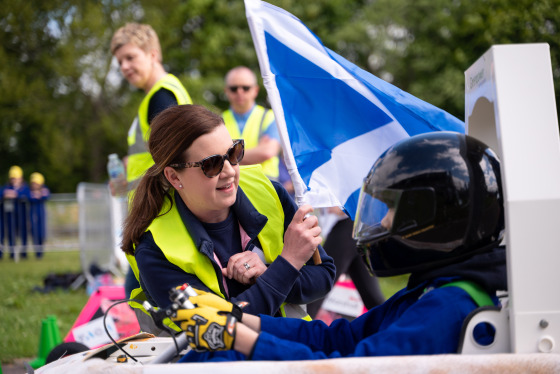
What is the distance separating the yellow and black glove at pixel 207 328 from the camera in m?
1.88

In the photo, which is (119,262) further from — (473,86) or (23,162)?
(23,162)

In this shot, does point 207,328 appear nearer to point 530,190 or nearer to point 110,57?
point 530,190

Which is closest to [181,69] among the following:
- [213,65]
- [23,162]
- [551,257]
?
[213,65]

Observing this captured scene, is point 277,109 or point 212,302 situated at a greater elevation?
point 277,109

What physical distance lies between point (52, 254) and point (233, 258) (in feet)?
48.7

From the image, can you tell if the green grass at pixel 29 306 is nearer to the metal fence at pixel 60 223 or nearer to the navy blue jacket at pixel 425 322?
→ the metal fence at pixel 60 223

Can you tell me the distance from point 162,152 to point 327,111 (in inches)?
38.1

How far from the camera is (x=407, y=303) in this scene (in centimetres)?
213

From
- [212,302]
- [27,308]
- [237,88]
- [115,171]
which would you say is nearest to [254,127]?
[237,88]

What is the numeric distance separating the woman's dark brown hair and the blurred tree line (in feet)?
66.6

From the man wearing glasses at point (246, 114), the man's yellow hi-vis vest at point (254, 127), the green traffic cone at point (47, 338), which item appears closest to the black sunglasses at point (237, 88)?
the man wearing glasses at point (246, 114)

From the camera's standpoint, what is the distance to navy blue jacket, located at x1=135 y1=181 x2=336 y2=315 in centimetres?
261

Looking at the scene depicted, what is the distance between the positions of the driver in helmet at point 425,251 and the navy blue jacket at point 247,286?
52 centimetres

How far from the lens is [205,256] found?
2678 millimetres
